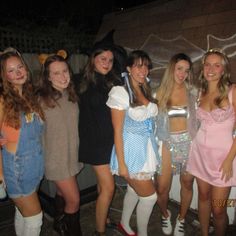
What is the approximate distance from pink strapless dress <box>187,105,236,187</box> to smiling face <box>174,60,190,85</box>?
0.38m

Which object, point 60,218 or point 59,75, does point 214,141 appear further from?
point 60,218

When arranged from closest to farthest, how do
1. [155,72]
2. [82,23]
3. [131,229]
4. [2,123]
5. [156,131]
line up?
[2,123]
[156,131]
[131,229]
[155,72]
[82,23]

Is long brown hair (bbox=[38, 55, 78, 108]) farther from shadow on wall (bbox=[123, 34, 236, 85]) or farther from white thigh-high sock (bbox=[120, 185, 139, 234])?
shadow on wall (bbox=[123, 34, 236, 85])

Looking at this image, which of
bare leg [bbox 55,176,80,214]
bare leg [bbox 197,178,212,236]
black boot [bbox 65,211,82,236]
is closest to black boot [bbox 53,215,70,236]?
black boot [bbox 65,211,82,236]

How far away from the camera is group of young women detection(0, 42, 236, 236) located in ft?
7.40

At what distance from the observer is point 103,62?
2.64 metres

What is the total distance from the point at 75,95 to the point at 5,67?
0.69 metres

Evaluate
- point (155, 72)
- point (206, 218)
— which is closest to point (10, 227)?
point (206, 218)

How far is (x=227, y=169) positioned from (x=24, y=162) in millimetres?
1894

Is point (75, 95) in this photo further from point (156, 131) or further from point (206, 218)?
point (206, 218)

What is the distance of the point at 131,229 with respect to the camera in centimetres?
317

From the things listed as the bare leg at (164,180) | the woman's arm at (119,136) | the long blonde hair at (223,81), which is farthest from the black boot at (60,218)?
the long blonde hair at (223,81)

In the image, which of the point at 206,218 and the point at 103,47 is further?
the point at 206,218

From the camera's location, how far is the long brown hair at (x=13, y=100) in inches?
84.7
